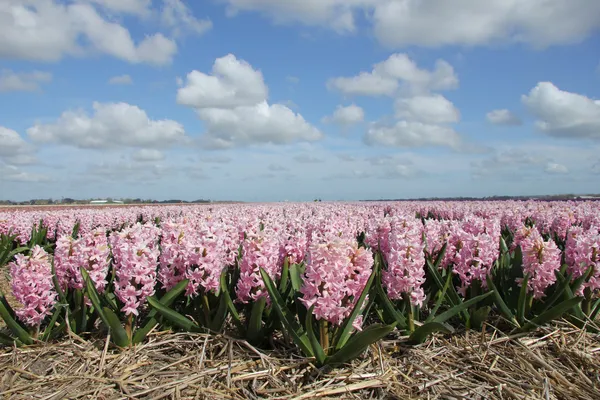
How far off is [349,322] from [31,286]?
118 inches

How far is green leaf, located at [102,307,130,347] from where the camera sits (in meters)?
3.63

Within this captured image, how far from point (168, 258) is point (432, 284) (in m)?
2.88

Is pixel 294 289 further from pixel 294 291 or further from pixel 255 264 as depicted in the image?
pixel 255 264

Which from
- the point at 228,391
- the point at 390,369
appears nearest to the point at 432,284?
the point at 390,369

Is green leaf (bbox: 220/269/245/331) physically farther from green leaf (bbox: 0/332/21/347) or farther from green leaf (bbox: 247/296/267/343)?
green leaf (bbox: 0/332/21/347)

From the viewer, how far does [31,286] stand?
4.03 metres

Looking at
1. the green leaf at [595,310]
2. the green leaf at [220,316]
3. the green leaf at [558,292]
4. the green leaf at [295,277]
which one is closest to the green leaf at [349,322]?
the green leaf at [295,277]

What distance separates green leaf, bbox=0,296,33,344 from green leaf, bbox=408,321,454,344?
359 centimetres

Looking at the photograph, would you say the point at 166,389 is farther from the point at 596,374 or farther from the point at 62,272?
the point at 596,374

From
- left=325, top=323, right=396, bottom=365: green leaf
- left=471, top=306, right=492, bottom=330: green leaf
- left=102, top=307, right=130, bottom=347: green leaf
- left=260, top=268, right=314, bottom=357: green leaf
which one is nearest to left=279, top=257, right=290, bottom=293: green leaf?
left=260, top=268, right=314, bottom=357: green leaf

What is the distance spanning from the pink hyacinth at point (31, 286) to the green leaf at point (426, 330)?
3401 millimetres

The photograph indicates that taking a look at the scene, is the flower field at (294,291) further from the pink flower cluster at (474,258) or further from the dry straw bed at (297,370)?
the dry straw bed at (297,370)

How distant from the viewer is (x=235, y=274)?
4609mm

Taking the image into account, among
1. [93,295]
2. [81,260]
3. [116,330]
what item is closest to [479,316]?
[116,330]
